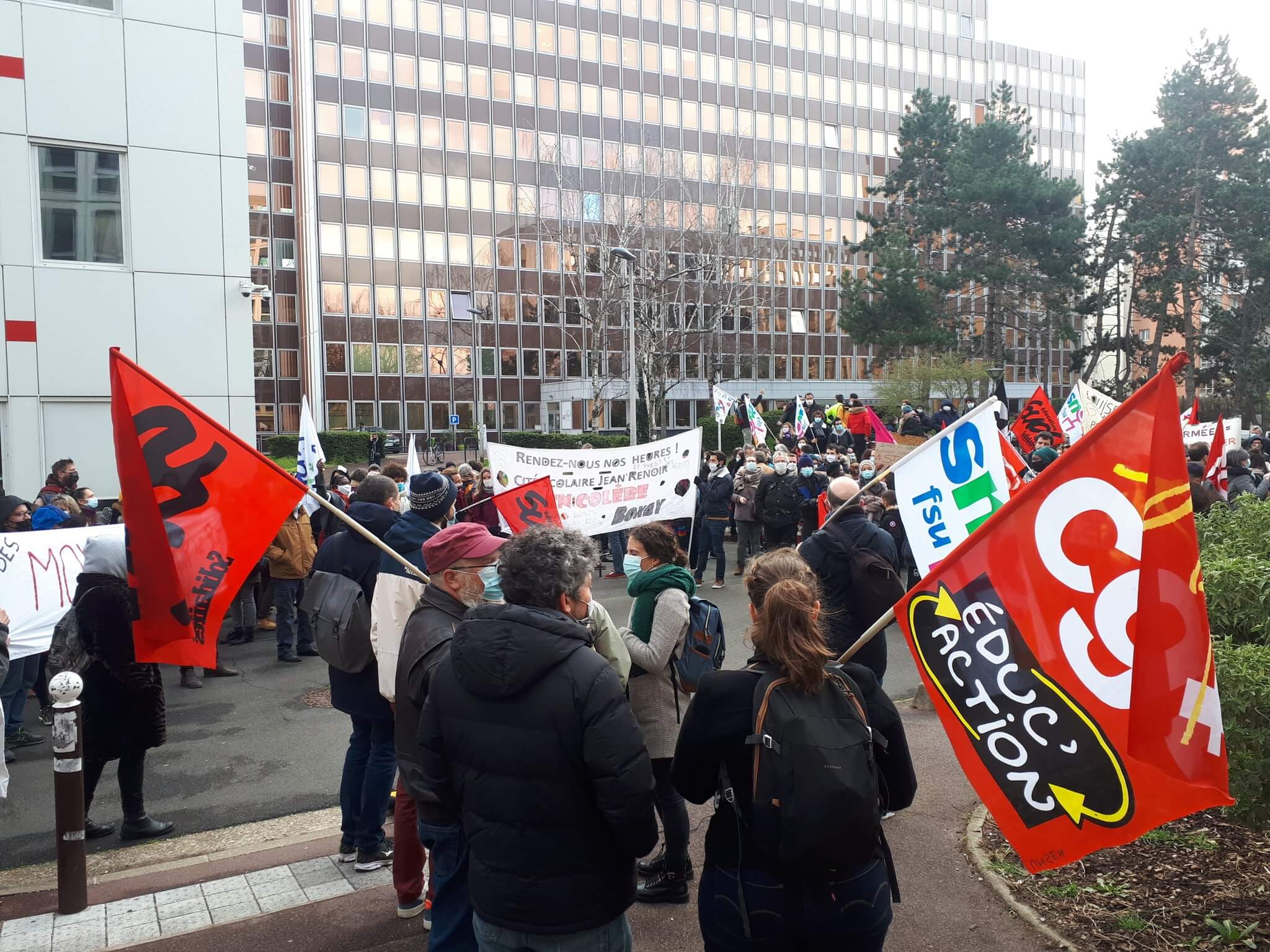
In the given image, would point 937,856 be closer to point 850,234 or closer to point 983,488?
point 983,488

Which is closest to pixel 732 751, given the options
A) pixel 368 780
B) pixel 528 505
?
pixel 368 780

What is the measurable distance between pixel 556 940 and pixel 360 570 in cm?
284

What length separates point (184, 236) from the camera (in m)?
13.9

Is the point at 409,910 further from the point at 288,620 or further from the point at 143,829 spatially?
the point at 288,620

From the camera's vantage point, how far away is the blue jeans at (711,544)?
1422cm

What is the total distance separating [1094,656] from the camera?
2992 millimetres

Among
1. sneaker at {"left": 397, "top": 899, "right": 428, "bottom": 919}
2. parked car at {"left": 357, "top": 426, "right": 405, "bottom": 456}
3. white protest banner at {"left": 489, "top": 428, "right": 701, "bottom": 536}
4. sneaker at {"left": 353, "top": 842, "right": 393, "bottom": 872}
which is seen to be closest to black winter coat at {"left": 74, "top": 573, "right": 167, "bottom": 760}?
sneaker at {"left": 353, "top": 842, "right": 393, "bottom": 872}

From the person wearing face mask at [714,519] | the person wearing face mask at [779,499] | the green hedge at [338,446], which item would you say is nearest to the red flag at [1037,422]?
the person wearing face mask at [779,499]

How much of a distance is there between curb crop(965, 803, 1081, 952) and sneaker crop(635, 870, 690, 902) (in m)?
1.53

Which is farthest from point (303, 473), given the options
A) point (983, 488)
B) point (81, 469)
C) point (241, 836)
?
point (983, 488)

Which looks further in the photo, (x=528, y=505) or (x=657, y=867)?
(x=528, y=505)

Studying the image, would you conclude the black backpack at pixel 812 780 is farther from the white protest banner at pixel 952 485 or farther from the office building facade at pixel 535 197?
the office building facade at pixel 535 197

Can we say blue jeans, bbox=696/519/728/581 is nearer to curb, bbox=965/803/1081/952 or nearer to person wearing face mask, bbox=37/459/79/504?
person wearing face mask, bbox=37/459/79/504

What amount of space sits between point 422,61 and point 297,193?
11202 millimetres
